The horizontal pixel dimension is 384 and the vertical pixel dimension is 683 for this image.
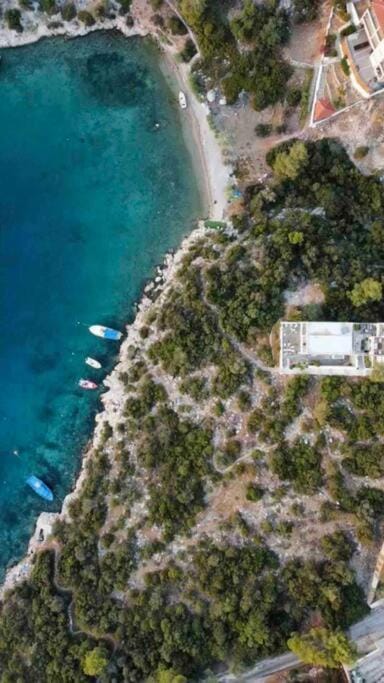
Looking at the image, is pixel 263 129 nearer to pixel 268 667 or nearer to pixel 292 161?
pixel 292 161

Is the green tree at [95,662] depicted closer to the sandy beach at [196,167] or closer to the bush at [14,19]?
the sandy beach at [196,167]

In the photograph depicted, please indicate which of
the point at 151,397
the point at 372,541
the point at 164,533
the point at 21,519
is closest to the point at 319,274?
the point at 151,397

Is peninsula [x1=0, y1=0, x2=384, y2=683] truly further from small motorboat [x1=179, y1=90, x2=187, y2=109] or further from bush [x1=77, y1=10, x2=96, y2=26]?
small motorboat [x1=179, y1=90, x2=187, y2=109]

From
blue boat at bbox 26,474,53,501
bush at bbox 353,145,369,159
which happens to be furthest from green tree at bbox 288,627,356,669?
bush at bbox 353,145,369,159

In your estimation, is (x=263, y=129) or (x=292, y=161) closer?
(x=292, y=161)

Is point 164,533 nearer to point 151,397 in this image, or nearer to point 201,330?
point 151,397

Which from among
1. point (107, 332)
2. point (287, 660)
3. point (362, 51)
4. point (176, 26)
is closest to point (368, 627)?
point (287, 660)
